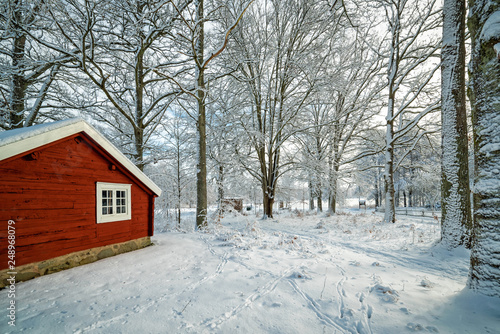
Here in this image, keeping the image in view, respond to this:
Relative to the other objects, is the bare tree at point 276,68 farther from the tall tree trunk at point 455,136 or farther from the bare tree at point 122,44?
the tall tree trunk at point 455,136

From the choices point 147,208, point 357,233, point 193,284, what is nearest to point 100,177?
point 147,208

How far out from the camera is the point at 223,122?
1094 cm

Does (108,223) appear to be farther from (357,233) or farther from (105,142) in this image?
(357,233)

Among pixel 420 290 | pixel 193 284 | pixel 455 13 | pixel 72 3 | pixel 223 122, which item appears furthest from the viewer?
pixel 223 122

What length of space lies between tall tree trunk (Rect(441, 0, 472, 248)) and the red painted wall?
27.7 feet

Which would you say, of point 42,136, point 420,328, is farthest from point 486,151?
point 42,136

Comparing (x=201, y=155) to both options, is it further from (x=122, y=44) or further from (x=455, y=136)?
(x=455, y=136)

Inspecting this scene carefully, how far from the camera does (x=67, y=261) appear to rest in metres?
4.20

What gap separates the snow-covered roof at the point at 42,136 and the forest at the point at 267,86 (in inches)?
120

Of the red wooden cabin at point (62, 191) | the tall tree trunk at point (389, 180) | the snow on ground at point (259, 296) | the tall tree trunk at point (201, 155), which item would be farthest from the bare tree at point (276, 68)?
the snow on ground at point (259, 296)

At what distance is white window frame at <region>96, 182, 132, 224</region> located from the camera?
4793 mm

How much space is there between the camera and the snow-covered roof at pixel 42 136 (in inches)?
132

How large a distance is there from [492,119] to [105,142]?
7.18 metres

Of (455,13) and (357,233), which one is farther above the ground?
(455,13)
